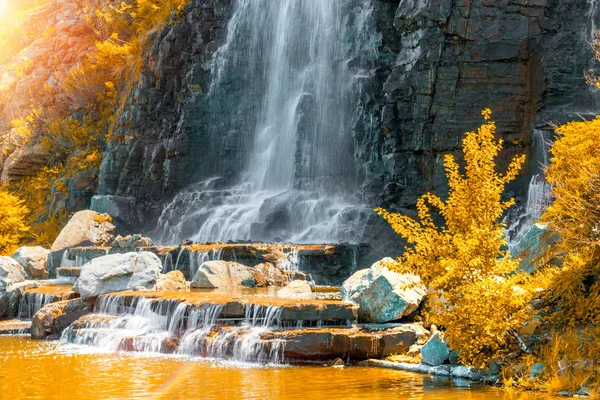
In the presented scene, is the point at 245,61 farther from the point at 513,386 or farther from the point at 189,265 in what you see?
the point at 513,386

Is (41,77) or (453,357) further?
(41,77)

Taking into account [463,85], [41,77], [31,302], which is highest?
[41,77]

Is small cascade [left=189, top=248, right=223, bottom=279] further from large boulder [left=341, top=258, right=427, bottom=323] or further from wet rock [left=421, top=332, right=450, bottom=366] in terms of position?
wet rock [left=421, top=332, right=450, bottom=366]

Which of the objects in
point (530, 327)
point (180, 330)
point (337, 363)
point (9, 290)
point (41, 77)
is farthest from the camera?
point (41, 77)

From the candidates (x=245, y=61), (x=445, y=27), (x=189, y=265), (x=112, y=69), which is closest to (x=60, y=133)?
(x=112, y=69)

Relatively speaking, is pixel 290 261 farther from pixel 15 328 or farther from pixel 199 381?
pixel 199 381

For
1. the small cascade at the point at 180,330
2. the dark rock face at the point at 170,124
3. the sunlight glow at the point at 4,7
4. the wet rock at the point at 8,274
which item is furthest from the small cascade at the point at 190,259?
the sunlight glow at the point at 4,7

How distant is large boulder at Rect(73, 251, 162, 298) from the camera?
19531mm

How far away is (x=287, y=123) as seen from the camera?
3775 cm

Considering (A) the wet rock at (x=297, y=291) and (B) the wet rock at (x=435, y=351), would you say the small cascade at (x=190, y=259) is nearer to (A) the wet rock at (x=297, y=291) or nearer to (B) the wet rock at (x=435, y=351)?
(A) the wet rock at (x=297, y=291)

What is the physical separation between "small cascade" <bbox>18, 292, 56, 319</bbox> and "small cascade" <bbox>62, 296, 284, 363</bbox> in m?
3.26

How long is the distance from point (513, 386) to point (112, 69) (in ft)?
143

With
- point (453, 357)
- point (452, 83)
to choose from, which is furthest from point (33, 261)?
point (453, 357)

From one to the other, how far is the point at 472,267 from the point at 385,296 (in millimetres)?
3052
